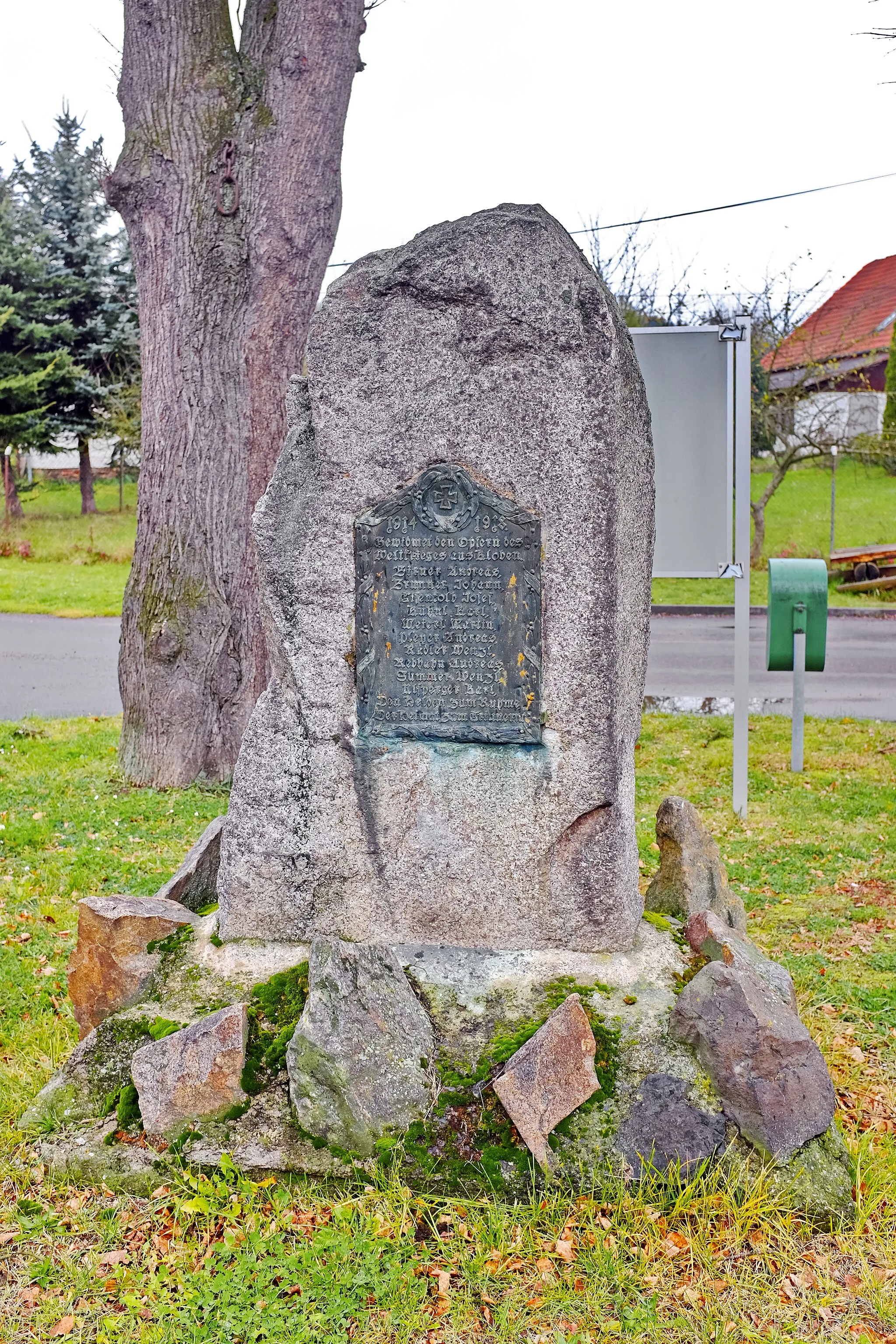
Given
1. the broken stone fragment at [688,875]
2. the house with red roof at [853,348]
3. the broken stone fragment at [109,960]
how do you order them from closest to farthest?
the broken stone fragment at [109,960], the broken stone fragment at [688,875], the house with red roof at [853,348]

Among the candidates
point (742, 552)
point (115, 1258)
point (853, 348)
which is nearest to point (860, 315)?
point (853, 348)

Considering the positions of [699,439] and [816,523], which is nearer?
[699,439]

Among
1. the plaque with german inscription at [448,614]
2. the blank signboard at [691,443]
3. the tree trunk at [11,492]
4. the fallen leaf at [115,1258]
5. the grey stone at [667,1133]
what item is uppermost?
the tree trunk at [11,492]

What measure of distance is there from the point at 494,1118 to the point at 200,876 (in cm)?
164

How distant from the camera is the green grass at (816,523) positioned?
18062mm

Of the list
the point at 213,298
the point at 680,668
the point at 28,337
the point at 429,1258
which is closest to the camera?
the point at 429,1258

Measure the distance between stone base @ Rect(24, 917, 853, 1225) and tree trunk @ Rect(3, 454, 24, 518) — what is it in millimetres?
22087

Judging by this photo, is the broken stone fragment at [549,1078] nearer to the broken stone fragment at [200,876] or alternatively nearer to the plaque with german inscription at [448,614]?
the plaque with german inscription at [448,614]

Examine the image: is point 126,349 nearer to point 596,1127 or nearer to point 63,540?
point 63,540

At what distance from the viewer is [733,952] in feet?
11.7

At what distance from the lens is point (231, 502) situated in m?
7.03

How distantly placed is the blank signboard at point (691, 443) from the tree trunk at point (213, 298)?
2.29 metres

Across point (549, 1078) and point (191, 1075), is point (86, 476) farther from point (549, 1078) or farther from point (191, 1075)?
point (549, 1078)

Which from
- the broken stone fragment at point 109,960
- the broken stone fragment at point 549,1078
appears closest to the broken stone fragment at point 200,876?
the broken stone fragment at point 109,960
